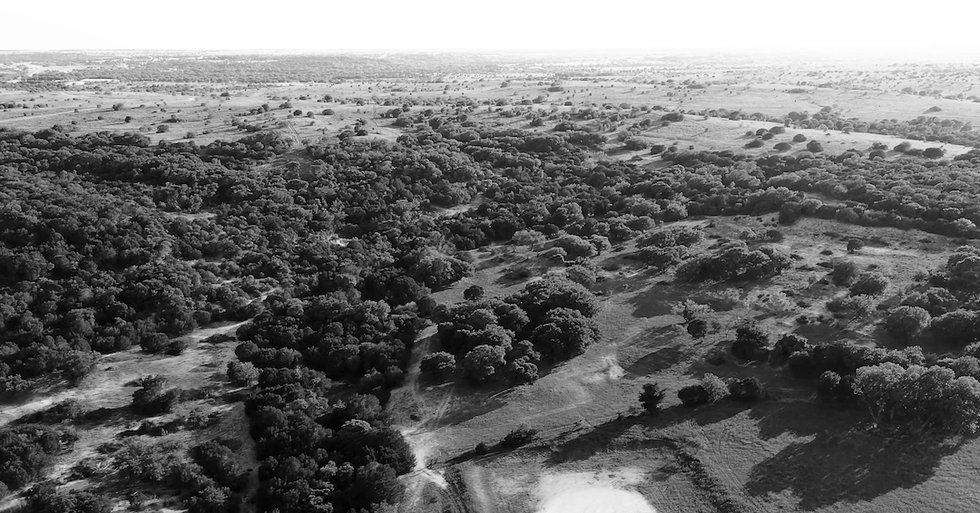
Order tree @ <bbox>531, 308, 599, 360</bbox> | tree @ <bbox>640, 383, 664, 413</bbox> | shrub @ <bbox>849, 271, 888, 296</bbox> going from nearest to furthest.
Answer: tree @ <bbox>640, 383, 664, 413</bbox> → tree @ <bbox>531, 308, 599, 360</bbox> → shrub @ <bbox>849, 271, 888, 296</bbox>

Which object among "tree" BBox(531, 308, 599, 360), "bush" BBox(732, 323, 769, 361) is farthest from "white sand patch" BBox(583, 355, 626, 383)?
"bush" BBox(732, 323, 769, 361)

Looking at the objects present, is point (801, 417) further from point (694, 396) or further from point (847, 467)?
point (694, 396)

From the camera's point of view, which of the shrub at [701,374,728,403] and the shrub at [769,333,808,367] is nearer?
the shrub at [701,374,728,403]

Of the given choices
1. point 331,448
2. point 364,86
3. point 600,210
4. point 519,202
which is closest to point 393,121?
point 519,202

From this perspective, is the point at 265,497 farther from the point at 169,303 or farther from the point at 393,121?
the point at 393,121

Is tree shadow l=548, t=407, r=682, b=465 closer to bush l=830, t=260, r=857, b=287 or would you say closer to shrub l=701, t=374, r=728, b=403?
shrub l=701, t=374, r=728, b=403
